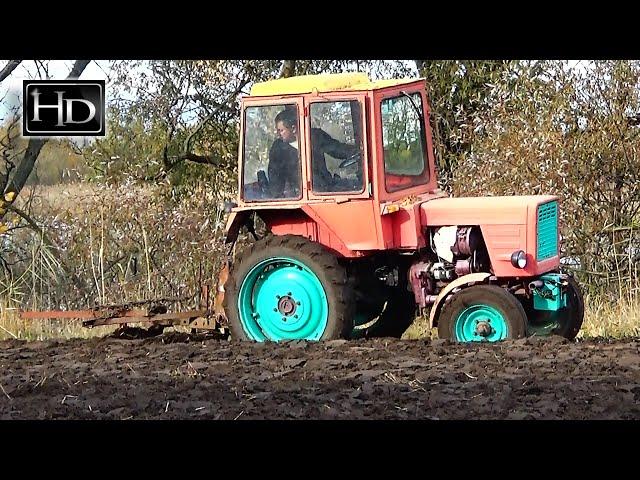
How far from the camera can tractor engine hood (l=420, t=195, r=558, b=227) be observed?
372 inches

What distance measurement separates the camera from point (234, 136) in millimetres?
12797

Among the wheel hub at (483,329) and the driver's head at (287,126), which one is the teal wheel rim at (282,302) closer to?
the driver's head at (287,126)

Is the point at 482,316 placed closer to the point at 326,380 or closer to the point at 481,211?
the point at 481,211

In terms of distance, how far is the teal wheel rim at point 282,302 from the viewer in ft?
31.4

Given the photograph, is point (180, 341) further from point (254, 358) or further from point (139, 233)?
point (139, 233)

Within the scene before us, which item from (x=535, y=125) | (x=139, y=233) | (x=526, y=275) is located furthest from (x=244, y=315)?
(x=535, y=125)

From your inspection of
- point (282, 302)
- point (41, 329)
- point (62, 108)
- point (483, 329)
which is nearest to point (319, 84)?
point (282, 302)

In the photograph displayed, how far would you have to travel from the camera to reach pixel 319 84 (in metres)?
9.53

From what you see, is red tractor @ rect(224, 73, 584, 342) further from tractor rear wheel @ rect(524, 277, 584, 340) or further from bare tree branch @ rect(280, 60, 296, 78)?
bare tree branch @ rect(280, 60, 296, 78)

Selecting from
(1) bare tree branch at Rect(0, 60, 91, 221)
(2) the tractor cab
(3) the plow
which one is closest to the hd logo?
(2) the tractor cab

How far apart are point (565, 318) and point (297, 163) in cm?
228

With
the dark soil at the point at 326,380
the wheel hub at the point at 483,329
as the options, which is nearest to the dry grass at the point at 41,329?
the dark soil at the point at 326,380

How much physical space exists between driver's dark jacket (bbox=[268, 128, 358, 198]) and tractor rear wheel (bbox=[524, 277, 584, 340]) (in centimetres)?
183

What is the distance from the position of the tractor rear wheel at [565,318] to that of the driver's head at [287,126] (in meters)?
2.20
